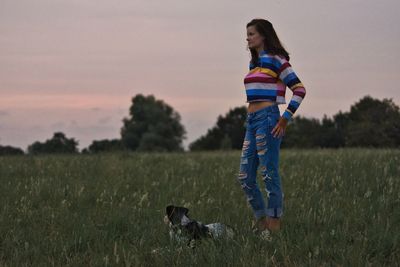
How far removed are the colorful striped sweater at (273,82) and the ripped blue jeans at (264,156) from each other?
157mm

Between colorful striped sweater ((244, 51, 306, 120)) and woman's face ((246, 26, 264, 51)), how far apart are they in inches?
6.8

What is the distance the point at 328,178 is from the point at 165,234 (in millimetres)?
5154

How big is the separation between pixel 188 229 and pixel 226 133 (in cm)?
8726

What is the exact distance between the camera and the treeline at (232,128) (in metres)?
80.8

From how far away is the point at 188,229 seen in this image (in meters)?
5.93

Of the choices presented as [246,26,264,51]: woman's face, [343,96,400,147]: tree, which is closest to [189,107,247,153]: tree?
[343,96,400,147]: tree

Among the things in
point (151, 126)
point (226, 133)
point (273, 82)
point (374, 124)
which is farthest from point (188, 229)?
point (226, 133)

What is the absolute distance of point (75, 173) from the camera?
→ 12.4 meters

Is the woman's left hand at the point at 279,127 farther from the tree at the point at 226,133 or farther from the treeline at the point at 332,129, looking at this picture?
the tree at the point at 226,133

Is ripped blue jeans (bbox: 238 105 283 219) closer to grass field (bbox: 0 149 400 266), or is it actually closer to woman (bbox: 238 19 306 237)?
woman (bbox: 238 19 306 237)

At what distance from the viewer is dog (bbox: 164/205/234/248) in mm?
5688

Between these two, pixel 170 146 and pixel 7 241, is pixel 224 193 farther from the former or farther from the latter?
pixel 170 146

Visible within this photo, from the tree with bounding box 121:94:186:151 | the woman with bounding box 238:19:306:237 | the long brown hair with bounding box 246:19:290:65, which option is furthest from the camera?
the tree with bounding box 121:94:186:151

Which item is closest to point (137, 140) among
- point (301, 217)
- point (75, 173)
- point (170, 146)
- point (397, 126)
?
point (170, 146)
